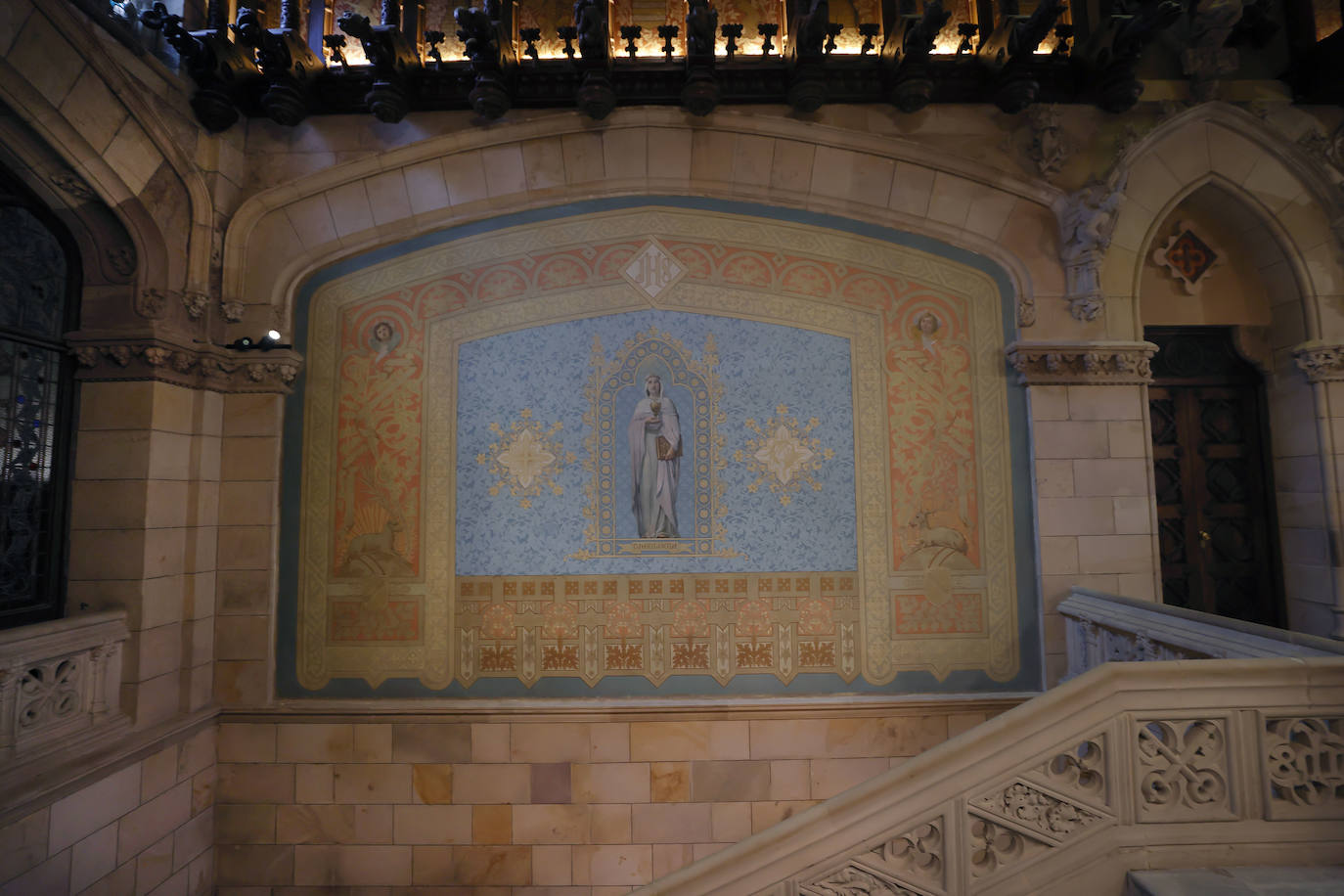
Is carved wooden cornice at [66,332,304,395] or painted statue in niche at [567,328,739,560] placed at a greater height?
carved wooden cornice at [66,332,304,395]

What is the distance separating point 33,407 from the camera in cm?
380

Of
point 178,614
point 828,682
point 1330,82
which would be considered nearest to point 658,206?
point 828,682

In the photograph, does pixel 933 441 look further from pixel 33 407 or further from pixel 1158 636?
pixel 33 407

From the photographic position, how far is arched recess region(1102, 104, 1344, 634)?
14.9ft

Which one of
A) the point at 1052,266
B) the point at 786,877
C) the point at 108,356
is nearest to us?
the point at 786,877

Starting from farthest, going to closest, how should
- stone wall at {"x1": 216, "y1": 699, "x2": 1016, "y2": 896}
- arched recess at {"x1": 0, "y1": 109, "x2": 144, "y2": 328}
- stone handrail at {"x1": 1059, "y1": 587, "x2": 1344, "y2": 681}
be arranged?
stone wall at {"x1": 216, "y1": 699, "x2": 1016, "y2": 896}, arched recess at {"x1": 0, "y1": 109, "x2": 144, "y2": 328}, stone handrail at {"x1": 1059, "y1": 587, "x2": 1344, "y2": 681}

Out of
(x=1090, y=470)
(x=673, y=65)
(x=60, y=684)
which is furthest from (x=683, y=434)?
(x=60, y=684)

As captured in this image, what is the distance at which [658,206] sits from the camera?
15.6 feet

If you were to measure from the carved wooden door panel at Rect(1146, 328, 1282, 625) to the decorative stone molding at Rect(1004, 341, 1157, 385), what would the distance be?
0.87m

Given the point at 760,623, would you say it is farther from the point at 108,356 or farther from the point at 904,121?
the point at 108,356

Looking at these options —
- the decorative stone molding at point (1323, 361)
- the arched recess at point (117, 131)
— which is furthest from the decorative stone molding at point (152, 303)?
the decorative stone molding at point (1323, 361)

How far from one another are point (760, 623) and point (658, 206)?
10.0 feet

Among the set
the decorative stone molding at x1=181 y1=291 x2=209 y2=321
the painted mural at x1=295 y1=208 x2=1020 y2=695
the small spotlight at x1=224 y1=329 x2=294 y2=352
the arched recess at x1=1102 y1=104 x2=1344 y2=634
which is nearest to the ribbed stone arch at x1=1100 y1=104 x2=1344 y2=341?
the arched recess at x1=1102 y1=104 x2=1344 y2=634

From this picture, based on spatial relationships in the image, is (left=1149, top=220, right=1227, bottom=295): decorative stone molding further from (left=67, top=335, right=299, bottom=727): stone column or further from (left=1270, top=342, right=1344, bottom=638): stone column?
(left=67, top=335, right=299, bottom=727): stone column
